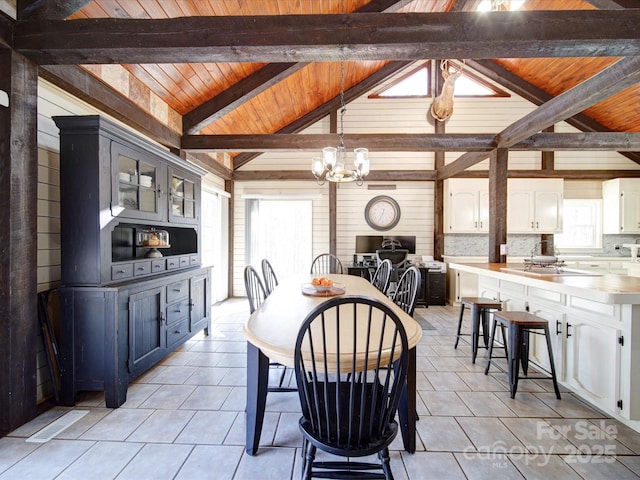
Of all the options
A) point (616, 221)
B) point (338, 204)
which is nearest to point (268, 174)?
point (338, 204)

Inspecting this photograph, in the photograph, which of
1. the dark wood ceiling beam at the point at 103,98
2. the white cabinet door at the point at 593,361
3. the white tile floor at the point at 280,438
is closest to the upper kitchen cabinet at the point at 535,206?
the white cabinet door at the point at 593,361

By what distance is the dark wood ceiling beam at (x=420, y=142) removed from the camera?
368cm

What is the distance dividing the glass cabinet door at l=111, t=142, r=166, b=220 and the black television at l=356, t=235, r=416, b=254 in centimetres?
364

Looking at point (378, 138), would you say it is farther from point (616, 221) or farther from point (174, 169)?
point (616, 221)

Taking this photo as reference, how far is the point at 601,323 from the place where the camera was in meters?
2.06

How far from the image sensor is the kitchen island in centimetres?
188

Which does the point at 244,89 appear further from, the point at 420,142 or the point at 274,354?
the point at 274,354

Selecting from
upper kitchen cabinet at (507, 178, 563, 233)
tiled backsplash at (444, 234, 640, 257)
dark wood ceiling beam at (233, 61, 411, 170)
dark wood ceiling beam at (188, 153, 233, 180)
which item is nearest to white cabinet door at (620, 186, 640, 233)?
tiled backsplash at (444, 234, 640, 257)

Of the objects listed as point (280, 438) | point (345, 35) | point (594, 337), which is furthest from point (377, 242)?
point (280, 438)

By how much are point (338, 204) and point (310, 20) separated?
3942 mm

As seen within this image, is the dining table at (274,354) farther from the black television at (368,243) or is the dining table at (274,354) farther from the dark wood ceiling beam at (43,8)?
the black television at (368,243)

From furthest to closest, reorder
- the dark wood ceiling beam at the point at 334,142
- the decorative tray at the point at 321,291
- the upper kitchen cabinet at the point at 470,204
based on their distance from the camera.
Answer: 1. the upper kitchen cabinet at the point at 470,204
2. the dark wood ceiling beam at the point at 334,142
3. the decorative tray at the point at 321,291

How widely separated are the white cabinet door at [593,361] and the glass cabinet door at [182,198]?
12.3 ft

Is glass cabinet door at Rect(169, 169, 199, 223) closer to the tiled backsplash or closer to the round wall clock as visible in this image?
the round wall clock
